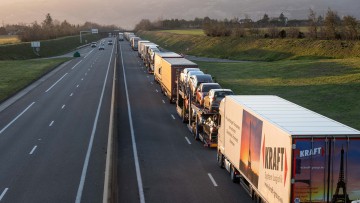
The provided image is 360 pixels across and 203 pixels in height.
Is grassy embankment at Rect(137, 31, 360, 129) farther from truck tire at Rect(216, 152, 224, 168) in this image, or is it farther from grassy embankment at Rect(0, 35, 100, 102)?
grassy embankment at Rect(0, 35, 100, 102)

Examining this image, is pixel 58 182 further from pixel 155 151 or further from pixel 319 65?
pixel 319 65

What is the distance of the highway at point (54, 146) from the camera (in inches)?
756

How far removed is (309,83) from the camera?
4984 centimetres

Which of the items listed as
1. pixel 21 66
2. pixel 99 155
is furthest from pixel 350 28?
pixel 99 155

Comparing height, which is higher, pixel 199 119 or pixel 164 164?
pixel 199 119

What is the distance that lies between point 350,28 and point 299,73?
103ft

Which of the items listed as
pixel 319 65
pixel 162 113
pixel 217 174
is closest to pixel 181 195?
pixel 217 174

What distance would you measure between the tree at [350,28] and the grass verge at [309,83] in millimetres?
21553

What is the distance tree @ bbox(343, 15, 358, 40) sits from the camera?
81.8 metres

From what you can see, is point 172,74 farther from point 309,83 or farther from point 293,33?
point 293,33

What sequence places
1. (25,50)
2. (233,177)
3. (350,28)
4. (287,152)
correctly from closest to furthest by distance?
1. (287,152)
2. (233,177)
3. (350,28)
4. (25,50)

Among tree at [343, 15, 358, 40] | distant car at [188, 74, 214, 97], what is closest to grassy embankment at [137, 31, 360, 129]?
tree at [343, 15, 358, 40]

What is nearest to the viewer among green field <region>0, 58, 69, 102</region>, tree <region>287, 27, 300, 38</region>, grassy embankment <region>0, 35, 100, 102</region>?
green field <region>0, 58, 69, 102</region>

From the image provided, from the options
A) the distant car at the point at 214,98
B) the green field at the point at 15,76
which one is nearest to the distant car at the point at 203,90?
the distant car at the point at 214,98
